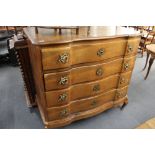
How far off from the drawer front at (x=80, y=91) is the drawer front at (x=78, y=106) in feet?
0.21

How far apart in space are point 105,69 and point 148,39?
2.58m

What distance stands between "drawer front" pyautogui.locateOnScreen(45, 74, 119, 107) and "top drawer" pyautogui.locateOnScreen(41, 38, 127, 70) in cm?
28

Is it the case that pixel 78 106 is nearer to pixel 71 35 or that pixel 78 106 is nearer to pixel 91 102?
pixel 91 102

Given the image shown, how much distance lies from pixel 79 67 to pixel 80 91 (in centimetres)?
29

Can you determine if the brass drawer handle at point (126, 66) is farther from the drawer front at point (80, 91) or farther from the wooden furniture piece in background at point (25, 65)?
the wooden furniture piece in background at point (25, 65)

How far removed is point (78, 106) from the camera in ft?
5.65

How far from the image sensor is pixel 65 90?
1476mm

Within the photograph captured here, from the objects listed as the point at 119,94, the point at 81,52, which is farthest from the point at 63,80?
the point at 119,94

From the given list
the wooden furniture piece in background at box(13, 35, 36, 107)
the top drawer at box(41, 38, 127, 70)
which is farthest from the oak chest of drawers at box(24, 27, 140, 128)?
the wooden furniture piece in background at box(13, 35, 36, 107)

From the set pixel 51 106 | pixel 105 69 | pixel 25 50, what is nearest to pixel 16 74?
pixel 25 50

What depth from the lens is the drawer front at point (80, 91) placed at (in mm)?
1476

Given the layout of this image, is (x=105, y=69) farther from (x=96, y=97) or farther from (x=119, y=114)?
(x=119, y=114)

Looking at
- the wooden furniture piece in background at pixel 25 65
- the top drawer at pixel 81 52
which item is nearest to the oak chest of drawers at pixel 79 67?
the top drawer at pixel 81 52

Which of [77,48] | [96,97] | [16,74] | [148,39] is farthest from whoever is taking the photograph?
[148,39]
